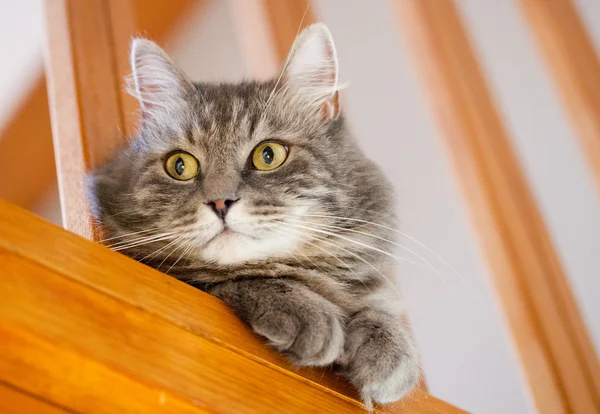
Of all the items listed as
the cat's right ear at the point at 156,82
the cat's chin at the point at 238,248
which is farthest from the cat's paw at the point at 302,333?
the cat's right ear at the point at 156,82

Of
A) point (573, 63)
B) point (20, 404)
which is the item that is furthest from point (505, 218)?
point (20, 404)

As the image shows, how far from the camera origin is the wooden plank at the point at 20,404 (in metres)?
0.63

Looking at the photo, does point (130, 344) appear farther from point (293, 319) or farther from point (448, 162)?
point (448, 162)

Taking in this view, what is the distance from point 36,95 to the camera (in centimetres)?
254

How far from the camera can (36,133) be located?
8.41 feet

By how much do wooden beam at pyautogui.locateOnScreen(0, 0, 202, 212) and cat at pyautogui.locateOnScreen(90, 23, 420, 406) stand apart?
3.92 feet

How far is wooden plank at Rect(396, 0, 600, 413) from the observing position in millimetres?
1257

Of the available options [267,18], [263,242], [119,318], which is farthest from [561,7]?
[119,318]

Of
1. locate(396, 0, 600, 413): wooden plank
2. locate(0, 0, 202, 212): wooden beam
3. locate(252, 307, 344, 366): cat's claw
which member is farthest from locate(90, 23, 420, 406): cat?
locate(0, 0, 202, 212): wooden beam

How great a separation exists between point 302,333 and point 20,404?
362 mm

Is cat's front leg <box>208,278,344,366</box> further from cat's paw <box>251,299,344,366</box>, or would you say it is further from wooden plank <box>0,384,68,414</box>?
wooden plank <box>0,384,68,414</box>

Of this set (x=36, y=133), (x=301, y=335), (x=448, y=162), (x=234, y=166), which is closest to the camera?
(x=301, y=335)

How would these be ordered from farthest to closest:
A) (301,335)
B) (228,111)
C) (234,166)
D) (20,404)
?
(228,111), (234,166), (301,335), (20,404)

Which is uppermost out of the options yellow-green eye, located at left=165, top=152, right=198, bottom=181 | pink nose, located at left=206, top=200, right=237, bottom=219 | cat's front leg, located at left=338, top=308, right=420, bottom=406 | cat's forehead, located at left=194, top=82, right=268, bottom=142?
cat's forehead, located at left=194, top=82, right=268, bottom=142
